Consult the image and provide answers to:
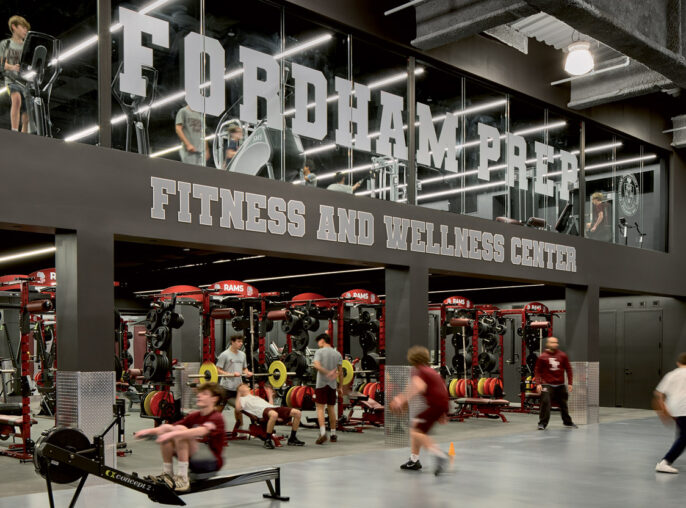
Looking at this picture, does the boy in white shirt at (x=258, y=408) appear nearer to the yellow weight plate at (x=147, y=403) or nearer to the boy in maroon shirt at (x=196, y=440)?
the yellow weight plate at (x=147, y=403)

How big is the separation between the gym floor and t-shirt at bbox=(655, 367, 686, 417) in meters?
0.67

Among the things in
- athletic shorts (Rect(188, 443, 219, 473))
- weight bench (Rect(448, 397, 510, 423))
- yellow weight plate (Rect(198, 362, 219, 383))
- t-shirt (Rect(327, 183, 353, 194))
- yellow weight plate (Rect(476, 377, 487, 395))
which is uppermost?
t-shirt (Rect(327, 183, 353, 194))

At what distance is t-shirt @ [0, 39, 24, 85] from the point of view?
22.4 ft

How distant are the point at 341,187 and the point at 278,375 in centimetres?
332

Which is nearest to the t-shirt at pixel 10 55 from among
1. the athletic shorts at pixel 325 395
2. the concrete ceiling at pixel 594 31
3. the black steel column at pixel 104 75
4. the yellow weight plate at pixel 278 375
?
the black steel column at pixel 104 75

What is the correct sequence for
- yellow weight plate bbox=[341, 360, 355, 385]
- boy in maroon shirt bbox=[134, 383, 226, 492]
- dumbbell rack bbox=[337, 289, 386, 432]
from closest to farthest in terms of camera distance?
1. boy in maroon shirt bbox=[134, 383, 226, 492]
2. dumbbell rack bbox=[337, 289, 386, 432]
3. yellow weight plate bbox=[341, 360, 355, 385]

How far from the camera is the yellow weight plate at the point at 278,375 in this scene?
36.5 ft

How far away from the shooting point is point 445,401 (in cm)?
707

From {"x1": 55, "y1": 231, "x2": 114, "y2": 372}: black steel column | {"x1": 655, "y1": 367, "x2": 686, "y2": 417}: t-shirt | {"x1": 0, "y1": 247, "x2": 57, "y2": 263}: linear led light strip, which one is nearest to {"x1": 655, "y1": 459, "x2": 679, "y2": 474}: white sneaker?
{"x1": 655, "y1": 367, "x2": 686, "y2": 417}: t-shirt

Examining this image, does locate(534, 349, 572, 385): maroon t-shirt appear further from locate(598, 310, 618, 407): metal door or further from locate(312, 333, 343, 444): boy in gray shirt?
locate(598, 310, 618, 407): metal door

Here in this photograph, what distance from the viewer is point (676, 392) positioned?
737 cm

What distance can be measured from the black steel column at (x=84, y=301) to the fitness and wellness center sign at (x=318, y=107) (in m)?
1.79

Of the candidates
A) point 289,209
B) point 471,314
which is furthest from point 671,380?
point 471,314

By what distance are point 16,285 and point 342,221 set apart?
419cm
